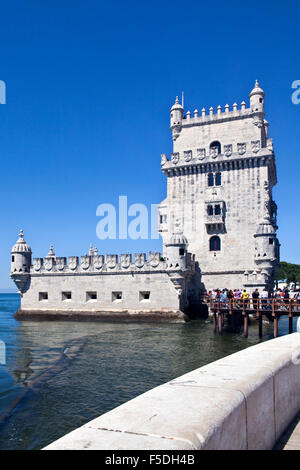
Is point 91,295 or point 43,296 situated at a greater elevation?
point 91,295

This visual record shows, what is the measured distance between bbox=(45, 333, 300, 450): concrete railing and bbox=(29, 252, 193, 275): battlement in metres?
25.6

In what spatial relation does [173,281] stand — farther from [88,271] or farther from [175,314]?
[88,271]

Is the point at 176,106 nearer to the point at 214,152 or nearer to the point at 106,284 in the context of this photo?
the point at 214,152

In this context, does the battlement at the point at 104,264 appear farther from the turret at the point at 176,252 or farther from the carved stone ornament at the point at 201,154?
the carved stone ornament at the point at 201,154

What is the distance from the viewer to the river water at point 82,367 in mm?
9492

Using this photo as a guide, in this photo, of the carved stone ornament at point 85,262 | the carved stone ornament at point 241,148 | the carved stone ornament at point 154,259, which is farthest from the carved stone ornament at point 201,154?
the carved stone ornament at point 85,262

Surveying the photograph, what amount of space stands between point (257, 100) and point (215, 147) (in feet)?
17.0

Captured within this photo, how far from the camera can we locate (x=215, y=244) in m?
33.6

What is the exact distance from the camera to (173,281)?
29.8 m

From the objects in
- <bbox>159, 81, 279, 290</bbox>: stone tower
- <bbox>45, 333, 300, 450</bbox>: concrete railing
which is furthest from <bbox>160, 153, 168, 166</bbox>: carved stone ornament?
<bbox>45, 333, 300, 450</bbox>: concrete railing

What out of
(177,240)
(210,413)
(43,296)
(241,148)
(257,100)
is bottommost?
(43,296)

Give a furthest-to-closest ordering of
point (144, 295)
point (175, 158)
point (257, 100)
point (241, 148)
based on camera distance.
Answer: point (175, 158) → point (257, 100) → point (241, 148) → point (144, 295)

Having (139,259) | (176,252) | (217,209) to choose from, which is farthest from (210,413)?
(217,209)
